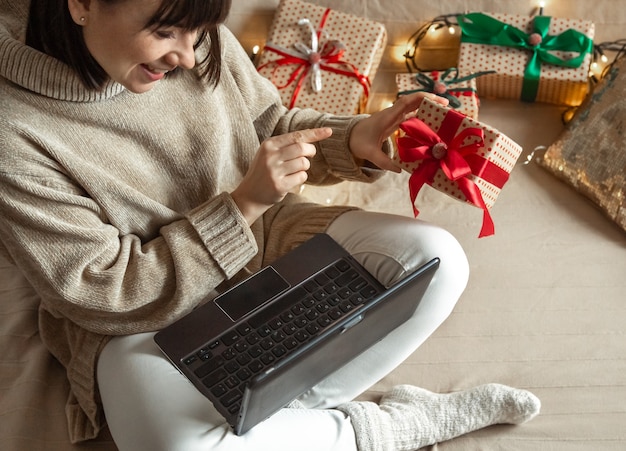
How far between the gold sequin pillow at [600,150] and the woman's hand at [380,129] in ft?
1.37

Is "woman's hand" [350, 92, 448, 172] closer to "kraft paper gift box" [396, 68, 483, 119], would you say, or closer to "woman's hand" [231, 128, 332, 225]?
"woman's hand" [231, 128, 332, 225]

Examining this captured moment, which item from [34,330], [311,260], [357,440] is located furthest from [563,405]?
[34,330]

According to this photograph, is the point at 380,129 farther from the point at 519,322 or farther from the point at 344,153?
the point at 519,322

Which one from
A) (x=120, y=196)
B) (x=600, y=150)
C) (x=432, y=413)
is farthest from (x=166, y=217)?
(x=600, y=150)

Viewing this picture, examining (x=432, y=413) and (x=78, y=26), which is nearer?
(x=78, y=26)

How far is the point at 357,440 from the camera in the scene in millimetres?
1149

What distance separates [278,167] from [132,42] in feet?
0.79

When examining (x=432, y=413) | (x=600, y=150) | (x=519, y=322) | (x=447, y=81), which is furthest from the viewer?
(x=447, y=81)

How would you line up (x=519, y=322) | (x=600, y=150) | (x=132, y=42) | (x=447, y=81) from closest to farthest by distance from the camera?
(x=132, y=42) → (x=519, y=322) → (x=600, y=150) → (x=447, y=81)

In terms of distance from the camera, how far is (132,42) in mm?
979

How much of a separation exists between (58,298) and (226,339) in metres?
0.23

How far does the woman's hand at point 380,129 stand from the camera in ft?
3.94

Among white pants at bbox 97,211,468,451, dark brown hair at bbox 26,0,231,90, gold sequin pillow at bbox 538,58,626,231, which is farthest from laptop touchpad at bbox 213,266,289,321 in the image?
gold sequin pillow at bbox 538,58,626,231

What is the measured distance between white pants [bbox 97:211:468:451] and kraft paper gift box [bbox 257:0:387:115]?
Result: 1.35 ft
